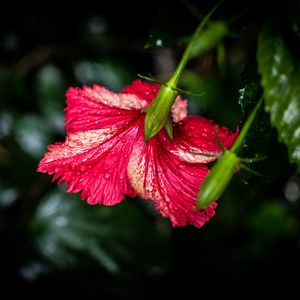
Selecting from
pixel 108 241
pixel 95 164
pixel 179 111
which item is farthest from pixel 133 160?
pixel 108 241

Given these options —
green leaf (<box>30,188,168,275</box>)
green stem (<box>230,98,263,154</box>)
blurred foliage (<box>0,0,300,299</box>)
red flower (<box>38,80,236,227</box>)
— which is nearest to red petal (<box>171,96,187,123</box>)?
red flower (<box>38,80,236,227</box>)

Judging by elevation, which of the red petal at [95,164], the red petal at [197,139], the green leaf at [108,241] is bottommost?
the green leaf at [108,241]

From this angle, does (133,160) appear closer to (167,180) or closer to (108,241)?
(167,180)

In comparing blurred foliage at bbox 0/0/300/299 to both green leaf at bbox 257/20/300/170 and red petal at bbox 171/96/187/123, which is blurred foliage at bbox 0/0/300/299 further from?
green leaf at bbox 257/20/300/170

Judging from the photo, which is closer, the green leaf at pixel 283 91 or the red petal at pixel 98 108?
the green leaf at pixel 283 91

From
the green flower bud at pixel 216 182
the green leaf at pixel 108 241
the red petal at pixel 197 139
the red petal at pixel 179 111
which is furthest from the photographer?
the green leaf at pixel 108 241

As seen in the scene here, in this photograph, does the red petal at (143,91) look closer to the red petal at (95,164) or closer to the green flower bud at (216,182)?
the red petal at (95,164)

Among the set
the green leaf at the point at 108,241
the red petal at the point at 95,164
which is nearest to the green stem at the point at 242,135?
the red petal at the point at 95,164
